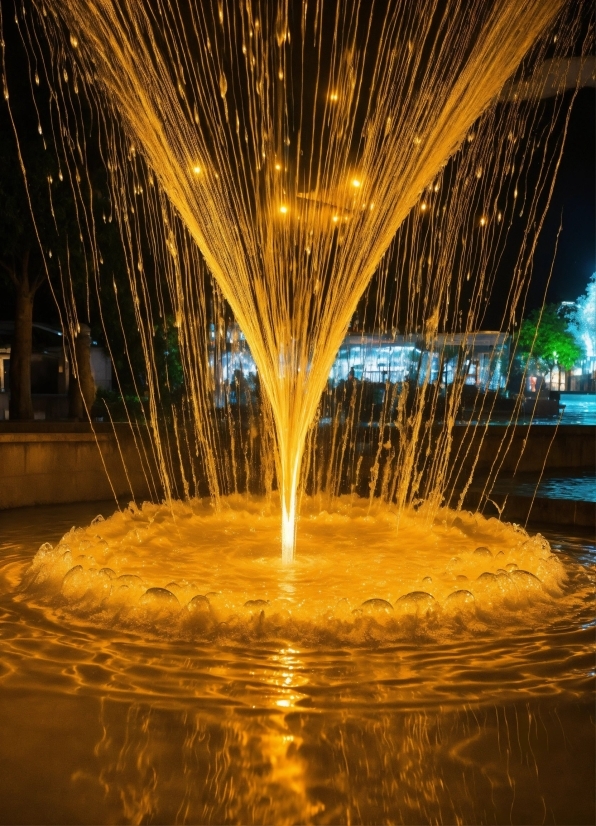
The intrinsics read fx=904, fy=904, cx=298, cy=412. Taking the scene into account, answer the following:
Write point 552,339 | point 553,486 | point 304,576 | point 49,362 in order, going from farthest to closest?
point 552,339, point 49,362, point 553,486, point 304,576

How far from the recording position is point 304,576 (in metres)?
7.17

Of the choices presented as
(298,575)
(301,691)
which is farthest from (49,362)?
(301,691)

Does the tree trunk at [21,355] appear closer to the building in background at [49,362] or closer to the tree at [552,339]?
the building in background at [49,362]

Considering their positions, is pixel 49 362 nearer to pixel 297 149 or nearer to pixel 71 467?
pixel 71 467

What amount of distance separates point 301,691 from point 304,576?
2.51 meters

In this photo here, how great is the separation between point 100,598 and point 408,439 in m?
9.53

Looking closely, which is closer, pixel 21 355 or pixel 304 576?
pixel 304 576

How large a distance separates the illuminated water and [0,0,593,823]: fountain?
0.7 inches

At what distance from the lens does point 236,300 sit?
8531 millimetres

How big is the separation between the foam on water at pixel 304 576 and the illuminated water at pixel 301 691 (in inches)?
0.8

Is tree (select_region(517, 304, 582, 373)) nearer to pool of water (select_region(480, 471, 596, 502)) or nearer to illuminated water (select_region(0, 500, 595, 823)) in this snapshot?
pool of water (select_region(480, 471, 596, 502))

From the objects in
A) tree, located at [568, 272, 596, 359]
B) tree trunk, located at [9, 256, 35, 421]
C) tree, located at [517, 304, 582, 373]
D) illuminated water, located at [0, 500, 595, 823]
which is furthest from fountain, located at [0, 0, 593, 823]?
tree, located at [568, 272, 596, 359]

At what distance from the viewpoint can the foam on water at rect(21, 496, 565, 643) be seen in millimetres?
5883

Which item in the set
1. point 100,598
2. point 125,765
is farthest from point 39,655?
point 125,765
